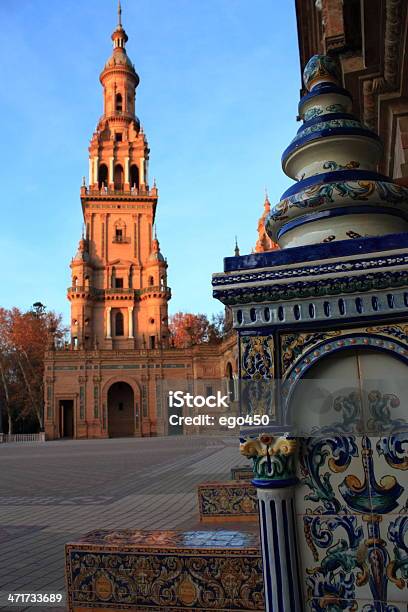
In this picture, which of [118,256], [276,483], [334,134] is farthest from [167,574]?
[118,256]

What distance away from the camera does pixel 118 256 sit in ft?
148

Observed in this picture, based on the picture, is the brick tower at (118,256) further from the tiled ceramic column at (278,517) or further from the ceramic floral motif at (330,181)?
the tiled ceramic column at (278,517)

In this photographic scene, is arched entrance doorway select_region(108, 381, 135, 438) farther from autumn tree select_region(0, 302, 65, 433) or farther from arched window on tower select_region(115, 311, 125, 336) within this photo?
autumn tree select_region(0, 302, 65, 433)

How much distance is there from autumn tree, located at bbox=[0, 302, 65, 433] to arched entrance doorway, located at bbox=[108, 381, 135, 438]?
7.46 metres

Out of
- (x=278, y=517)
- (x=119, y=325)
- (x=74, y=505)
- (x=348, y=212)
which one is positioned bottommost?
(x=74, y=505)

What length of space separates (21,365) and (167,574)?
149ft

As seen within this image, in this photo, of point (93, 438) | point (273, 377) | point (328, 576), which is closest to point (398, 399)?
point (273, 377)

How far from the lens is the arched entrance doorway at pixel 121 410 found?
40.6 meters

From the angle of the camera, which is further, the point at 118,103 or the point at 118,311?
the point at 118,103

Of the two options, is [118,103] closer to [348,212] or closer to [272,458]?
[348,212]

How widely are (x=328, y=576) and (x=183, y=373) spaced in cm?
3846

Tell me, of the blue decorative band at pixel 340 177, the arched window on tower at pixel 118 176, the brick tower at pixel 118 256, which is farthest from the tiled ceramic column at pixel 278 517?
the arched window on tower at pixel 118 176

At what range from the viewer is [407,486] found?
1.78 m

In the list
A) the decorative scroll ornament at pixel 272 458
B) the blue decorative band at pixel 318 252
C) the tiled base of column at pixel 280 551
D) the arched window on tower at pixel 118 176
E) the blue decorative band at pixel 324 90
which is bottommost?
the tiled base of column at pixel 280 551
